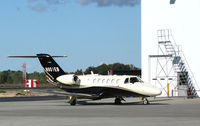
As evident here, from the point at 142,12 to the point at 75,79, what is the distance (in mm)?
15895

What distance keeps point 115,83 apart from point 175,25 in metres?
14.5

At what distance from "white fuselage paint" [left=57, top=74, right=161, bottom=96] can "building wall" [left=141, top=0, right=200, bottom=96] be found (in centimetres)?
1272

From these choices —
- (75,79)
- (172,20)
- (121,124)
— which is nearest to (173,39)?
(172,20)

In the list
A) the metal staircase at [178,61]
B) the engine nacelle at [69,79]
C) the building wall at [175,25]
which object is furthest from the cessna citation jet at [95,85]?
the building wall at [175,25]

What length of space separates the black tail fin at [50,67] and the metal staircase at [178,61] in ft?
46.0

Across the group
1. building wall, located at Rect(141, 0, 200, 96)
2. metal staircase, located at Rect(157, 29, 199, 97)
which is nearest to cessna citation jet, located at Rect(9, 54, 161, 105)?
metal staircase, located at Rect(157, 29, 199, 97)

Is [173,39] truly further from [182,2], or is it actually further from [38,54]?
[38,54]

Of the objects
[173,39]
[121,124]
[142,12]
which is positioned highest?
[142,12]

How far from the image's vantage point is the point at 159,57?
49.5 metres

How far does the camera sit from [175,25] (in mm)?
48438

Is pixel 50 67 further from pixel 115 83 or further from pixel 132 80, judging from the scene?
pixel 132 80

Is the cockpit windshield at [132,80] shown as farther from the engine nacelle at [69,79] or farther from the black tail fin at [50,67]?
the black tail fin at [50,67]

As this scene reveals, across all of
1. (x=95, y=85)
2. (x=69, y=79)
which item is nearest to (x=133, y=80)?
(x=95, y=85)

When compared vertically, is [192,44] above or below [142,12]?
below
